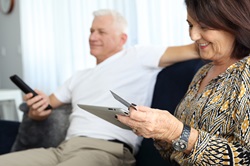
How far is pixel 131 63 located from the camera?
5.32ft

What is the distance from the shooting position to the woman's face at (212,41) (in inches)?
39.3

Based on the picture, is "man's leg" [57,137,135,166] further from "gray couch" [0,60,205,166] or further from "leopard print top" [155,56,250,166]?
"leopard print top" [155,56,250,166]

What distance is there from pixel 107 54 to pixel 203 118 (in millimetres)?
974

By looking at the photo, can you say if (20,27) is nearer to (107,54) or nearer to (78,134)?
(107,54)

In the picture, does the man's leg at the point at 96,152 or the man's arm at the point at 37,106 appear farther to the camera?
the man's arm at the point at 37,106

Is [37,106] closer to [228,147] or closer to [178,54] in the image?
[178,54]

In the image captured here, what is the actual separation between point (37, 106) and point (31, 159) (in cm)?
34

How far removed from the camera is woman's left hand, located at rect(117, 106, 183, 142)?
2.64 ft

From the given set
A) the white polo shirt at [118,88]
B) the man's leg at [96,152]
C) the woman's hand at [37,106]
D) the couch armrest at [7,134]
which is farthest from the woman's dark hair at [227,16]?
the couch armrest at [7,134]

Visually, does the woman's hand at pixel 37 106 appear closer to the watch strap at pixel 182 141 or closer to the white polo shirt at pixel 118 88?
the white polo shirt at pixel 118 88

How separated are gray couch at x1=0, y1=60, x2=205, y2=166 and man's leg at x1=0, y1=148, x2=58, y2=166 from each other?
258mm

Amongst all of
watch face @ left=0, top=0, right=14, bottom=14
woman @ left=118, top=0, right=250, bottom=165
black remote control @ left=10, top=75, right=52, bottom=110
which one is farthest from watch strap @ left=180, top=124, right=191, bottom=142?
watch face @ left=0, top=0, right=14, bottom=14

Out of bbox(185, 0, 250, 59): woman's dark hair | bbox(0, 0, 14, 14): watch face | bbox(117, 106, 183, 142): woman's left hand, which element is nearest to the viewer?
bbox(117, 106, 183, 142): woman's left hand

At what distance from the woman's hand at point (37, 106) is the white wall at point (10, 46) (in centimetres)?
198
